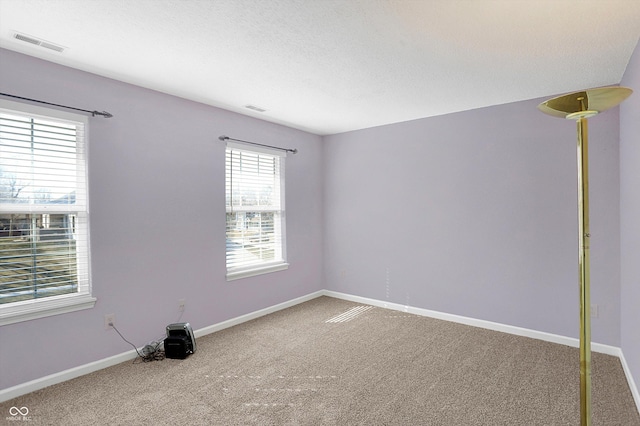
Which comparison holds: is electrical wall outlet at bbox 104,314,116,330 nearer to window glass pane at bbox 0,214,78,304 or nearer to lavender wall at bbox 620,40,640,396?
window glass pane at bbox 0,214,78,304

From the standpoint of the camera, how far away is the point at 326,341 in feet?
11.3

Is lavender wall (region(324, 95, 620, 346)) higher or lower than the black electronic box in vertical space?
higher

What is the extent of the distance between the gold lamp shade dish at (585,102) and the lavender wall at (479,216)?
195cm

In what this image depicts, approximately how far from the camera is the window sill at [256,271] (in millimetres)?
3889

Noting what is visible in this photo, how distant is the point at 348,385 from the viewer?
2.57m

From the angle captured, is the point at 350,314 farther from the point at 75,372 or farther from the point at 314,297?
the point at 75,372

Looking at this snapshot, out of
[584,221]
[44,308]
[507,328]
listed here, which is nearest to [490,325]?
[507,328]

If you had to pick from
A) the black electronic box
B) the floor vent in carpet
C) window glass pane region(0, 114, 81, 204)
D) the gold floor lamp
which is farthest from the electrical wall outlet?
the gold floor lamp

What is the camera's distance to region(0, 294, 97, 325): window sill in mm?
2385

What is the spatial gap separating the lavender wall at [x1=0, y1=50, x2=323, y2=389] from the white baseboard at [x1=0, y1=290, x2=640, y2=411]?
52mm

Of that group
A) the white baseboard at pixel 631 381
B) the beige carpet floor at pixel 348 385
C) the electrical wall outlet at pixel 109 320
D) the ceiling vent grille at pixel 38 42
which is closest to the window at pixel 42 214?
the electrical wall outlet at pixel 109 320

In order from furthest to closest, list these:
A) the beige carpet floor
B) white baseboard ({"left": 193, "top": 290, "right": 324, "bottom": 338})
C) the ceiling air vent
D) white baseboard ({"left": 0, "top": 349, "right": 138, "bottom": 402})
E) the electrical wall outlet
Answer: the ceiling air vent
white baseboard ({"left": 193, "top": 290, "right": 324, "bottom": 338})
the electrical wall outlet
white baseboard ({"left": 0, "top": 349, "right": 138, "bottom": 402})
the beige carpet floor

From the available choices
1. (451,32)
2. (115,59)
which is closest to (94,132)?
(115,59)

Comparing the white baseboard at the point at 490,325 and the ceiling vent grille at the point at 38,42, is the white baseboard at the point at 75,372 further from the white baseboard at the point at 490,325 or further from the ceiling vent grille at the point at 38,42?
the ceiling vent grille at the point at 38,42
